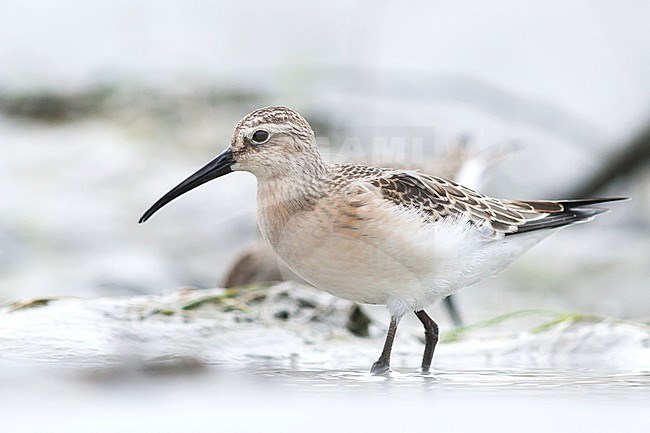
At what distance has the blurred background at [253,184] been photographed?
14.2ft

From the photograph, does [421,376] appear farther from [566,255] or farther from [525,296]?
[566,255]

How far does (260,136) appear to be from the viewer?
16.7 feet

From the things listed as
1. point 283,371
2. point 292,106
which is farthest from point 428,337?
point 292,106

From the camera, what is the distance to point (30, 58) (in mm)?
13000

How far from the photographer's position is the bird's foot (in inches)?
193

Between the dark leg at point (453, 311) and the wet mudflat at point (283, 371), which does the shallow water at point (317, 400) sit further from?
the dark leg at point (453, 311)

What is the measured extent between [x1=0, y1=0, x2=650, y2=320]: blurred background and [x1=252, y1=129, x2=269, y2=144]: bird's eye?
3.11 m

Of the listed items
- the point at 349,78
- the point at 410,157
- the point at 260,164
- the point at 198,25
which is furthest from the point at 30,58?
the point at 260,164

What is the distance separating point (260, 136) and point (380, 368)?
1.20 m

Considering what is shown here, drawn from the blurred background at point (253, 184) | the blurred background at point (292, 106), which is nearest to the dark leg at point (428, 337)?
the blurred background at point (253, 184)

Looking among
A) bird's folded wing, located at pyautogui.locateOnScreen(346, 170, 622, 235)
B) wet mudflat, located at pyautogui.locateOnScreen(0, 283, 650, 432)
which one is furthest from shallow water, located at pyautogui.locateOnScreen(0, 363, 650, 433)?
bird's folded wing, located at pyautogui.locateOnScreen(346, 170, 622, 235)

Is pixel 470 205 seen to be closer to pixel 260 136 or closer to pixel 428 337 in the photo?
pixel 428 337

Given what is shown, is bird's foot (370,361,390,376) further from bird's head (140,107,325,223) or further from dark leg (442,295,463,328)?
dark leg (442,295,463,328)

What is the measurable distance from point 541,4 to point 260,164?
772 centimetres
